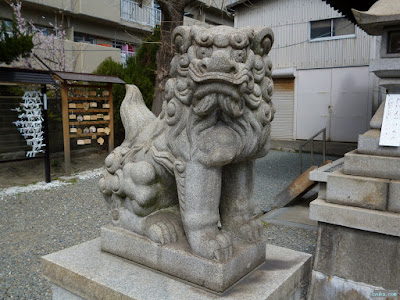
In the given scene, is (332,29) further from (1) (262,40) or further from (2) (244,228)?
(2) (244,228)

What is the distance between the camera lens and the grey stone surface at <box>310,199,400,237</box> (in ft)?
8.73

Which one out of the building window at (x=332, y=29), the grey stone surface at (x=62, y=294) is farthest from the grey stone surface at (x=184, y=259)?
the building window at (x=332, y=29)

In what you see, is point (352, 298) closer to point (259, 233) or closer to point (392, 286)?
point (392, 286)

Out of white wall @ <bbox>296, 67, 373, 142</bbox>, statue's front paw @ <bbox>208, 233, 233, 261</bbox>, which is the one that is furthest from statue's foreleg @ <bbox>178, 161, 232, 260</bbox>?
white wall @ <bbox>296, 67, 373, 142</bbox>

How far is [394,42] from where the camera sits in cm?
315

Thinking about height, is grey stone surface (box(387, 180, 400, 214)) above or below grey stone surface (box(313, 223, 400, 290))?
above

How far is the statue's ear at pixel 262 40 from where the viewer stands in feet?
5.66

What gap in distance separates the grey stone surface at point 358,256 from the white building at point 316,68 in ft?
26.2

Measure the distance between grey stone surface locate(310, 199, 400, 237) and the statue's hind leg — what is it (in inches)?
45.4

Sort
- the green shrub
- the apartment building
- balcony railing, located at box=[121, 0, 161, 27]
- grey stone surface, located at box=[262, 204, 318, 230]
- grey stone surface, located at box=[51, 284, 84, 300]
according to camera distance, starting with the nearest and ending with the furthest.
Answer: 1. grey stone surface, located at box=[51, 284, 84, 300]
2. grey stone surface, located at box=[262, 204, 318, 230]
3. the green shrub
4. the apartment building
5. balcony railing, located at box=[121, 0, 161, 27]

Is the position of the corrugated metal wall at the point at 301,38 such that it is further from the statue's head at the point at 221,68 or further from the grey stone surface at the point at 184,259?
the grey stone surface at the point at 184,259

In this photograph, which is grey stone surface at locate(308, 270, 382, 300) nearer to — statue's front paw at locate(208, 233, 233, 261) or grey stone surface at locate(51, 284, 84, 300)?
statue's front paw at locate(208, 233, 233, 261)

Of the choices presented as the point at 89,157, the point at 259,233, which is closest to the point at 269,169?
the point at 89,157

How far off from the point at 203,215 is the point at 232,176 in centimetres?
32
